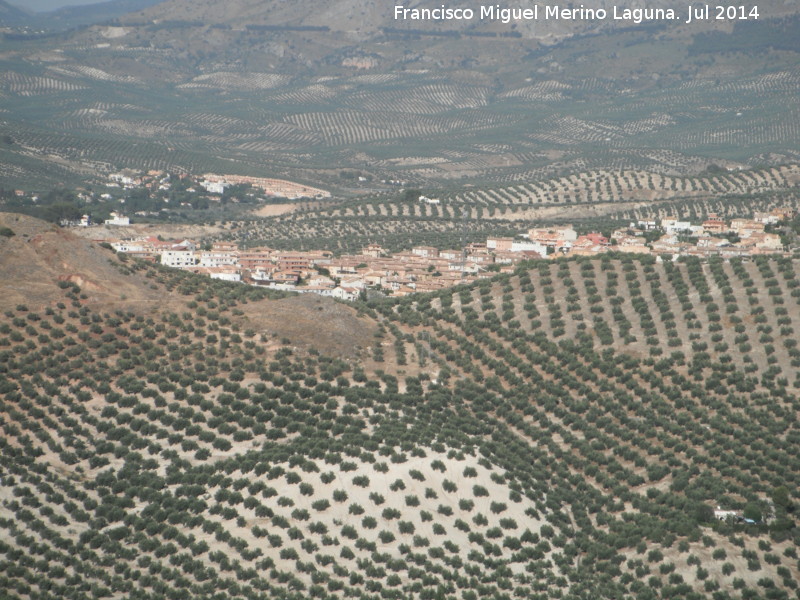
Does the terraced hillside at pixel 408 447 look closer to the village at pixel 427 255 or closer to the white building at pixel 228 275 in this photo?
the village at pixel 427 255

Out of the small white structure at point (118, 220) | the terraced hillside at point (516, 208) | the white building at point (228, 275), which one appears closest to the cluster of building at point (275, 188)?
the terraced hillside at point (516, 208)

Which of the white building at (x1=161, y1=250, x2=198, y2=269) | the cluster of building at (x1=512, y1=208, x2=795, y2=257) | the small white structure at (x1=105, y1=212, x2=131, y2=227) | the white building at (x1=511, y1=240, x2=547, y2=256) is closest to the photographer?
the cluster of building at (x1=512, y1=208, x2=795, y2=257)

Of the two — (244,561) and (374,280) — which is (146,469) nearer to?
(244,561)

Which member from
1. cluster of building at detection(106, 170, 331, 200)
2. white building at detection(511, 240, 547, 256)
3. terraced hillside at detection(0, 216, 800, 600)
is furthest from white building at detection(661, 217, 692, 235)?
cluster of building at detection(106, 170, 331, 200)

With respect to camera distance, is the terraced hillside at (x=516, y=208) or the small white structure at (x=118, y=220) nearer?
the terraced hillside at (x=516, y=208)

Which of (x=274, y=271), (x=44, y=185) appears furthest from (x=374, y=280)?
(x=44, y=185)

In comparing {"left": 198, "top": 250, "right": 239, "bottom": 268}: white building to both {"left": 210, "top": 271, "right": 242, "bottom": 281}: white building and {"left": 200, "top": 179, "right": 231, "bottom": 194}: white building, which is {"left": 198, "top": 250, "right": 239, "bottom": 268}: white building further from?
{"left": 200, "top": 179, "right": 231, "bottom": 194}: white building
